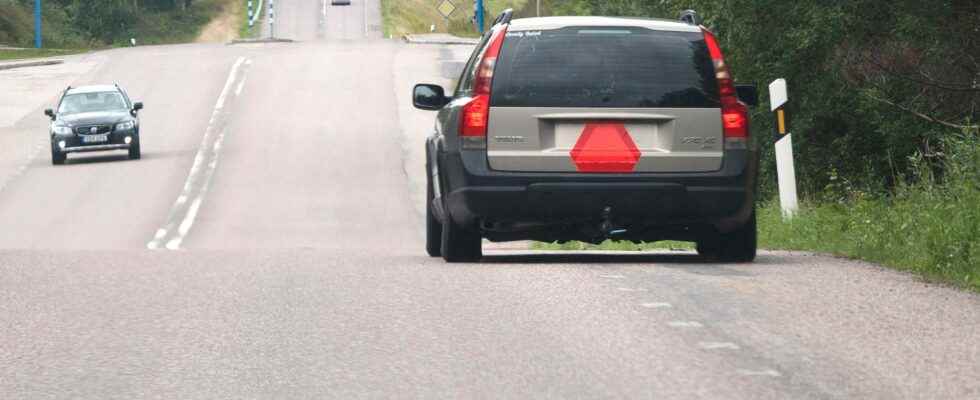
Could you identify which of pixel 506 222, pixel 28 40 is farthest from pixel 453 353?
pixel 28 40

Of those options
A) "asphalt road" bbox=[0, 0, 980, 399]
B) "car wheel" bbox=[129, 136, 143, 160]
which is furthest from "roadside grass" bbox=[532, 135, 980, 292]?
"car wheel" bbox=[129, 136, 143, 160]

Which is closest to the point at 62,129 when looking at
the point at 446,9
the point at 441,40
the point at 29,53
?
the point at 441,40

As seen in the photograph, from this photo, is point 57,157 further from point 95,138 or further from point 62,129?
point 95,138

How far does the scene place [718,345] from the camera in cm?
815

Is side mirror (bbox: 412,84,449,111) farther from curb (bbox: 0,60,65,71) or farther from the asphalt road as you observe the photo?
curb (bbox: 0,60,65,71)

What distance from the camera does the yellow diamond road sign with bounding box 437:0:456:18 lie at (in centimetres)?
9404

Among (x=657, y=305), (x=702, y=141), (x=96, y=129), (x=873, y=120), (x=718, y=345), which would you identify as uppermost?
(x=702, y=141)

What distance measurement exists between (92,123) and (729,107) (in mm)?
27524

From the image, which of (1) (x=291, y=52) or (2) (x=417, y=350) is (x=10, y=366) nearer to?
(2) (x=417, y=350)

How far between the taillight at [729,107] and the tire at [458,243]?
190 centimetres

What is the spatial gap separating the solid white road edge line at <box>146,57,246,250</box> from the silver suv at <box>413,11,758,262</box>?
42.5ft

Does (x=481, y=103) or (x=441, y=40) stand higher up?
(x=481, y=103)

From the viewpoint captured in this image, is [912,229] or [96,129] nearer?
[912,229]

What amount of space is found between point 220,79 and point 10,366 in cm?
4609
